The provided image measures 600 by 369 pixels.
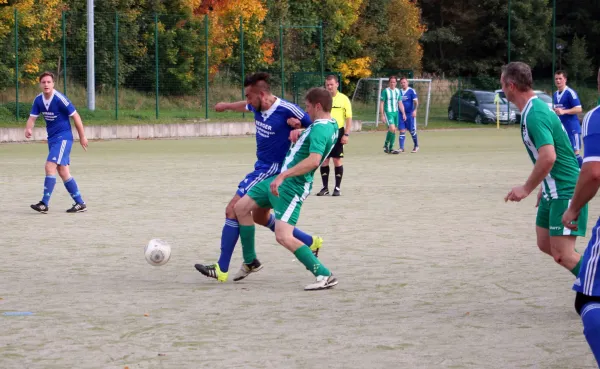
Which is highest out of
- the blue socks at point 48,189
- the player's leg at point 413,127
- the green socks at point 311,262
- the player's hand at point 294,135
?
the player's hand at point 294,135

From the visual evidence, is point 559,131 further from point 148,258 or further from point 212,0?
point 212,0

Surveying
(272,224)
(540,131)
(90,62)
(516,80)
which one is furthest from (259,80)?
(90,62)

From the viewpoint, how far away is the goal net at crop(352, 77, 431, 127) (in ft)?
150

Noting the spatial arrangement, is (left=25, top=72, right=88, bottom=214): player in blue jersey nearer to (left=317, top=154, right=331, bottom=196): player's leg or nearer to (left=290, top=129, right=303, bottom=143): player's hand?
(left=317, top=154, right=331, bottom=196): player's leg

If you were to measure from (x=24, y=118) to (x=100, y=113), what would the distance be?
9.10ft

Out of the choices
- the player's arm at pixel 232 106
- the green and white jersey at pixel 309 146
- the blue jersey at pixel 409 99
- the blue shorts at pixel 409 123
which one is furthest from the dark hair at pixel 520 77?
the blue jersey at pixel 409 99

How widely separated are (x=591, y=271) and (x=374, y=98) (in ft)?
Result: 145

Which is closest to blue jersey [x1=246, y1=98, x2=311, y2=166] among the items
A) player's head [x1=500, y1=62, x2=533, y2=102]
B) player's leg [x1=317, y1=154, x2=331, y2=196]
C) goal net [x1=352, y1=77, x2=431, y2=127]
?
player's head [x1=500, y1=62, x2=533, y2=102]

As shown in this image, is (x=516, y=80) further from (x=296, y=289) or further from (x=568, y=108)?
(x=568, y=108)

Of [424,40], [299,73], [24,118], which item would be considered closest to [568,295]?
[24,118]

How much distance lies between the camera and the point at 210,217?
1264 cm

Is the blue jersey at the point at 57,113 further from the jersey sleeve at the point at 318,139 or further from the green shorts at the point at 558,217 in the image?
the green shorts at the point at 558,217

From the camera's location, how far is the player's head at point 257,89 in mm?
8383

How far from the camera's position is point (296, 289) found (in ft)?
26.4
